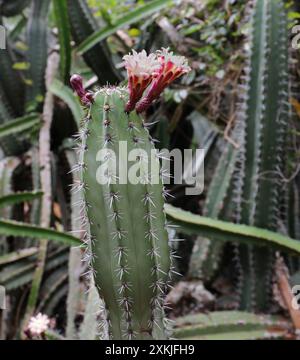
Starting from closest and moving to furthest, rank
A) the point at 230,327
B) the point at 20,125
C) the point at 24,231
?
the point at 230,327
the point at 24,231
the point at 20,125

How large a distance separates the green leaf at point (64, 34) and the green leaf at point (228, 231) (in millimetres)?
878

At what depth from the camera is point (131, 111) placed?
0.88 meters

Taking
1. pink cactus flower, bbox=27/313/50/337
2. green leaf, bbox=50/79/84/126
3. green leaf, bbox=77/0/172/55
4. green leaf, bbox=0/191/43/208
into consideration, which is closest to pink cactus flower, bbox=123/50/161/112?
pink cactus flower, bbox=27/313/50/337

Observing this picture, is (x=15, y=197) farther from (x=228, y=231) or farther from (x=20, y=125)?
(x=228, y=231)

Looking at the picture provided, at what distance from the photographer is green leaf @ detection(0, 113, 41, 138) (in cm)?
204

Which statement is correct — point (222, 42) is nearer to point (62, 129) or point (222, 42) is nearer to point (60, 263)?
point (62, 129)

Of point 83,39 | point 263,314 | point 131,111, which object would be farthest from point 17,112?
point 131,111

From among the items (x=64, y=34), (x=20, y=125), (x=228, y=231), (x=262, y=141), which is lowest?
(x=228, y=231)

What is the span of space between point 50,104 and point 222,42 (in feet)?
2.55

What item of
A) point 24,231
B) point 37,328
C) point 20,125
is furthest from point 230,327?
point 20,125

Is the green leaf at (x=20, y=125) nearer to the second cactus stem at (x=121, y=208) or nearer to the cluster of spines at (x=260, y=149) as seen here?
the cluster of spines at (x=260, y=149)

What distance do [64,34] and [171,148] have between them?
69cm

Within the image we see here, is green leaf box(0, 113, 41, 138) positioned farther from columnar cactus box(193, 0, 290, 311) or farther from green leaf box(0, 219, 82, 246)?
columnar cactus box(193, 0, 290, 311)

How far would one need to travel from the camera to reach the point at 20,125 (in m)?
2.11
